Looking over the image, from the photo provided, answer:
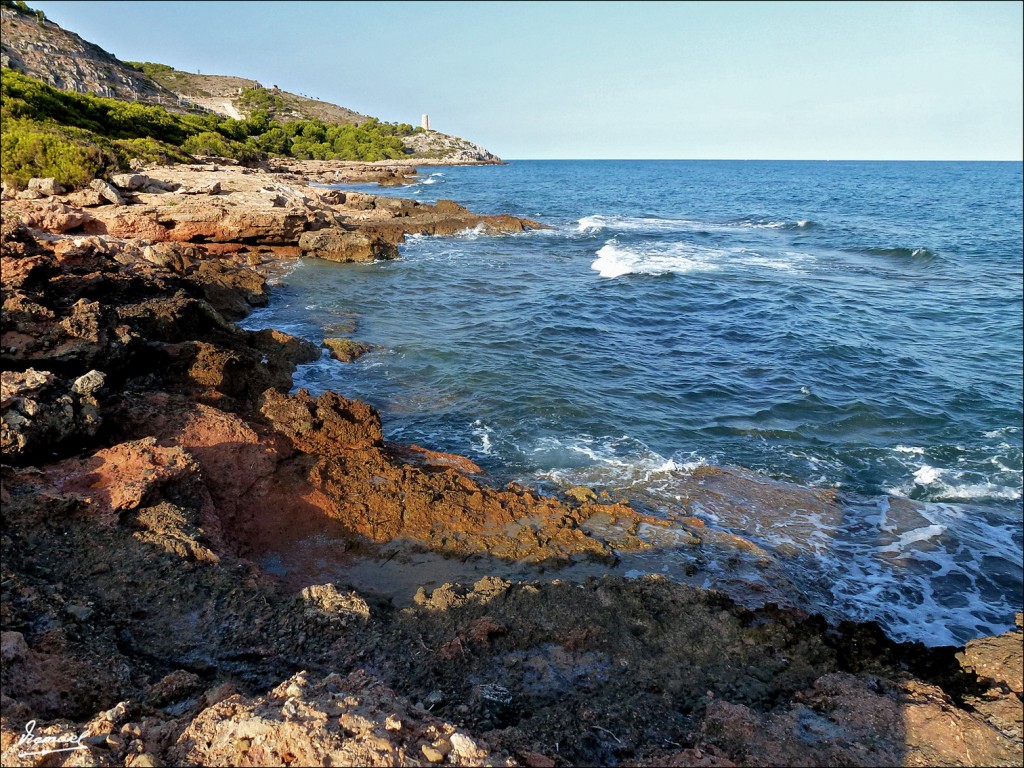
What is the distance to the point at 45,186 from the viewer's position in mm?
21484

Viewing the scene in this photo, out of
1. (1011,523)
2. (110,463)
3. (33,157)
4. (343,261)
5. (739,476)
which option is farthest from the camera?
(343,261)

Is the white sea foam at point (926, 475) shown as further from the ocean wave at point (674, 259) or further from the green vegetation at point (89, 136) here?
the green vegetation at point (89, 136)

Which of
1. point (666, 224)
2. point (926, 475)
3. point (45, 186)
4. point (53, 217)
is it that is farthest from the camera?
point (666, 224)

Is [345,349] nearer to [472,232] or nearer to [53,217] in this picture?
[53,217]

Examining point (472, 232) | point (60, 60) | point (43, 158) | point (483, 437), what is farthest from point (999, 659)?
point (60, 60)

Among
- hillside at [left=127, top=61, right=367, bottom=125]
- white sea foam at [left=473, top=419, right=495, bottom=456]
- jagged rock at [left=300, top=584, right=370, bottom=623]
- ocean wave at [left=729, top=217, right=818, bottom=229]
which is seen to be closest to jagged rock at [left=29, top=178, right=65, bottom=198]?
white sea foam at [left=473, top=419, right=495, bottom=456]

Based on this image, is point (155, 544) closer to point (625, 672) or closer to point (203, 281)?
point (625, 672)

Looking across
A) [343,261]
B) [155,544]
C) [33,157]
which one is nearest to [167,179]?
[33,157]

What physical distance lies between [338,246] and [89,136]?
47.7 feet

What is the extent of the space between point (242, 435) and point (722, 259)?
97.8ft

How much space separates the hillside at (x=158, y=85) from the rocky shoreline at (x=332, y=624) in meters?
70.7

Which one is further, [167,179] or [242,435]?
[167,179]

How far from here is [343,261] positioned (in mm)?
27938

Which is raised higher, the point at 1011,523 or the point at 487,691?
the point at 487,691
